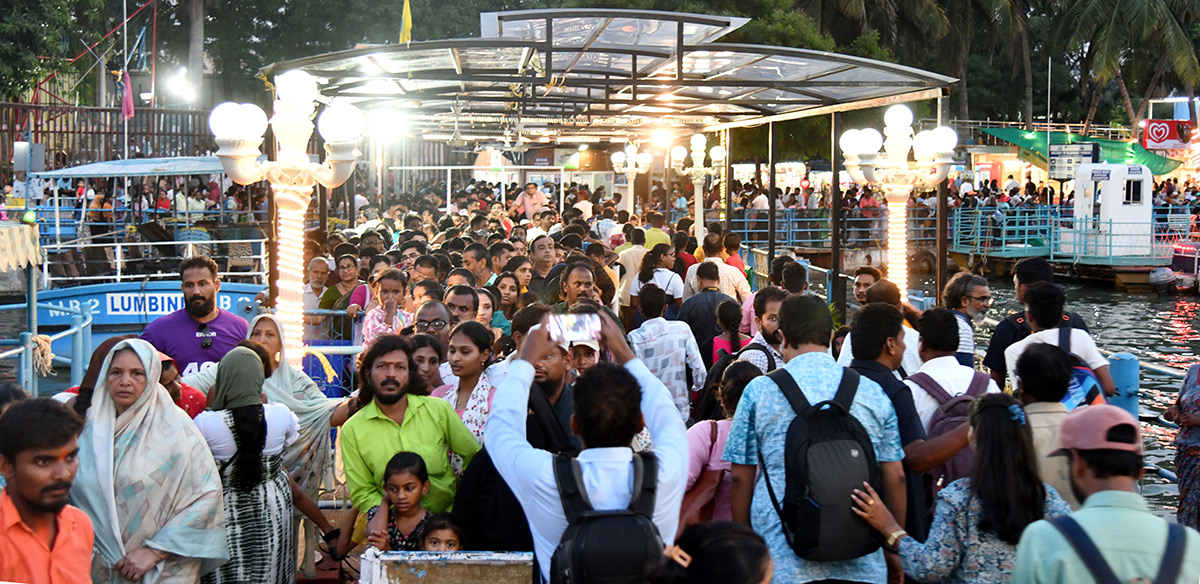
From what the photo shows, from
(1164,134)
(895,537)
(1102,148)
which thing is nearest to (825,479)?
(895,537)

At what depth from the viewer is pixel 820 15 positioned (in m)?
36.6

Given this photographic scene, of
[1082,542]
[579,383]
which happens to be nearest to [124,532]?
[579,383]

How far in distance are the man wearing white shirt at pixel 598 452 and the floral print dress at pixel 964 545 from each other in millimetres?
874

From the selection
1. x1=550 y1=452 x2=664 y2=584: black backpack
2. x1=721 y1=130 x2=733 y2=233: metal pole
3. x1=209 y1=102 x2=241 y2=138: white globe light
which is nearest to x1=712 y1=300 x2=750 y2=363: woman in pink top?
x1=209 y1=102 x2=241 y2=138: white globe light

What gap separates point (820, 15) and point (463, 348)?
33.9 meters

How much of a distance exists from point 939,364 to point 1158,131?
152ft

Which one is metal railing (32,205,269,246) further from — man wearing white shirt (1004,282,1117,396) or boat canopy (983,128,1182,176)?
boat canopy (983,128,1182,176)

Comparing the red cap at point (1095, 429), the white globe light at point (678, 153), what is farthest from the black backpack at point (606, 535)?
the white globe light at point (678, 153)

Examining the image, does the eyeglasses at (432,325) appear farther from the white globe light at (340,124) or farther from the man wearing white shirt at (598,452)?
the man wearing white shirt at (598,452)

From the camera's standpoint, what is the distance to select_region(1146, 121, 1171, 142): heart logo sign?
1768 inches

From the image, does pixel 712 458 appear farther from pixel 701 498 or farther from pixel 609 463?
pixel 609 463

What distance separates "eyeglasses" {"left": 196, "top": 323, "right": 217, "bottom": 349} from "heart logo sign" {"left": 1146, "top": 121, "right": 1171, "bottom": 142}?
46.4 metres

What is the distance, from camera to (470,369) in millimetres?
5152

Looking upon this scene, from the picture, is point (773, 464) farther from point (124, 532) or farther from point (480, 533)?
point (124, 532)
